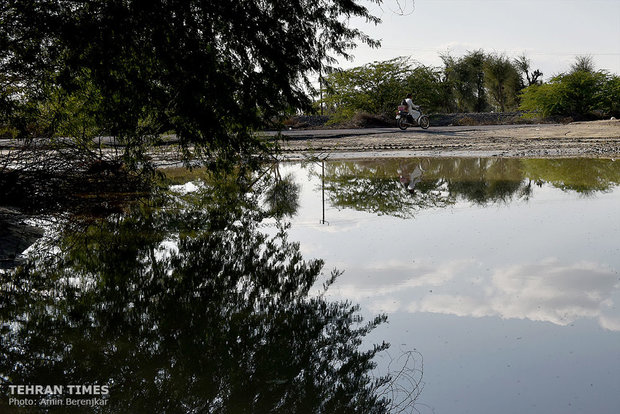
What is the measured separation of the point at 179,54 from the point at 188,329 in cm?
477

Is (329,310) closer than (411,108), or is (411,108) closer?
(329,310)

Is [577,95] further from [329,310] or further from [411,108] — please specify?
[329,310]

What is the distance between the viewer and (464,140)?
70.6 feet

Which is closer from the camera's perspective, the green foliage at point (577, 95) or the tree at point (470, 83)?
the green foliage at point (577, 95)

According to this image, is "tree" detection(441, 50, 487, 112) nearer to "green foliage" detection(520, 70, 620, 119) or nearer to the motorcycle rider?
"green foliage" detection(520, 70, 620, 119)

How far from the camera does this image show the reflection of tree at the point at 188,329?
3.36 metres

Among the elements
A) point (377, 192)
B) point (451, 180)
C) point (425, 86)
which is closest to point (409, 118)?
point (425, 86)

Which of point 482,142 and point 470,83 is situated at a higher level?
point 470,83

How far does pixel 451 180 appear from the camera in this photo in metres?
12.4

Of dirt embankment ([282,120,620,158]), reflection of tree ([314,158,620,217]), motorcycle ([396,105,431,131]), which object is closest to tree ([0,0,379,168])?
reflection of tree ([314,158,620,217])

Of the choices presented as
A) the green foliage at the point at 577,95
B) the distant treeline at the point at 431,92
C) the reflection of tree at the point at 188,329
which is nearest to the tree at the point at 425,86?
the distant treeline at the point at 431,92

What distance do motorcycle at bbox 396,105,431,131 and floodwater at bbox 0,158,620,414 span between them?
670 inches

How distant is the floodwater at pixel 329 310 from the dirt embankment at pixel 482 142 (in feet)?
28.3

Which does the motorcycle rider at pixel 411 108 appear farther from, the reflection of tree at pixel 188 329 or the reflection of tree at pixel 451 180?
the reflection of tree at pixel 188 329
